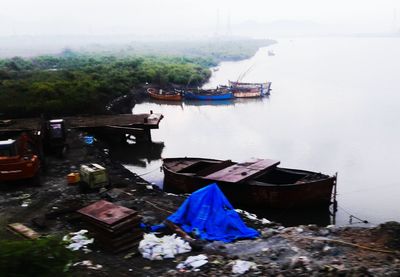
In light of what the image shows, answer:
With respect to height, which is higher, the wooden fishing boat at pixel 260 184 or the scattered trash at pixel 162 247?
the scattered trash at pixel 162 247

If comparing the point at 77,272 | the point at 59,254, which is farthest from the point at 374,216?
the point at 59,254

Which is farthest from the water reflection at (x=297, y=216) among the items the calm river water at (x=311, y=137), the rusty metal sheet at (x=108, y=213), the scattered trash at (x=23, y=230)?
the scattered trash at (x=23, y=230)

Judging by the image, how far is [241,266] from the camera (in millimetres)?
10508

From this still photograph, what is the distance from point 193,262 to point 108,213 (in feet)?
9.02

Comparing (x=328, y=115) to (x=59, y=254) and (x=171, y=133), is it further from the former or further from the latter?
(x=59, y=254)

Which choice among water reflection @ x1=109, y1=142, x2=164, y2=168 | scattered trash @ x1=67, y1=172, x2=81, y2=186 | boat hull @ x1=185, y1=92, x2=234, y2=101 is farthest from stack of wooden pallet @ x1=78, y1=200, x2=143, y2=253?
boat hull @ x1=185, y1=92, x2=234, y2=101

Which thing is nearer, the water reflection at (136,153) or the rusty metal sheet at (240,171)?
the rusty metal sheet at (240,171)

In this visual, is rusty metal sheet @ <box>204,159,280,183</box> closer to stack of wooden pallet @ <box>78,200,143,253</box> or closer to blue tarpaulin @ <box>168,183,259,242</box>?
blue tarpaulin @ <box>168,183,259,242</box>

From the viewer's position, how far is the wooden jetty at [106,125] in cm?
3016

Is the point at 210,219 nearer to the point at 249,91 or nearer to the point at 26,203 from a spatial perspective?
the point at 26,203

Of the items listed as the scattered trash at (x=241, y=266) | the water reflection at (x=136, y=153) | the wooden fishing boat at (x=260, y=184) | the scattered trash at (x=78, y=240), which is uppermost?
the scattered trash at (x=241, y=266)

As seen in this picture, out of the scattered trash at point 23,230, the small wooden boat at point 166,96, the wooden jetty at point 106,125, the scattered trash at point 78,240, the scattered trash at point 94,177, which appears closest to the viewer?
the scattered trash at point 78,240

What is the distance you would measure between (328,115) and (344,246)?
35.4 m

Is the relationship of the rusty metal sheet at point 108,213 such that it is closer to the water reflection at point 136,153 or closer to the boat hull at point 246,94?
the water reflection at point 136,153
